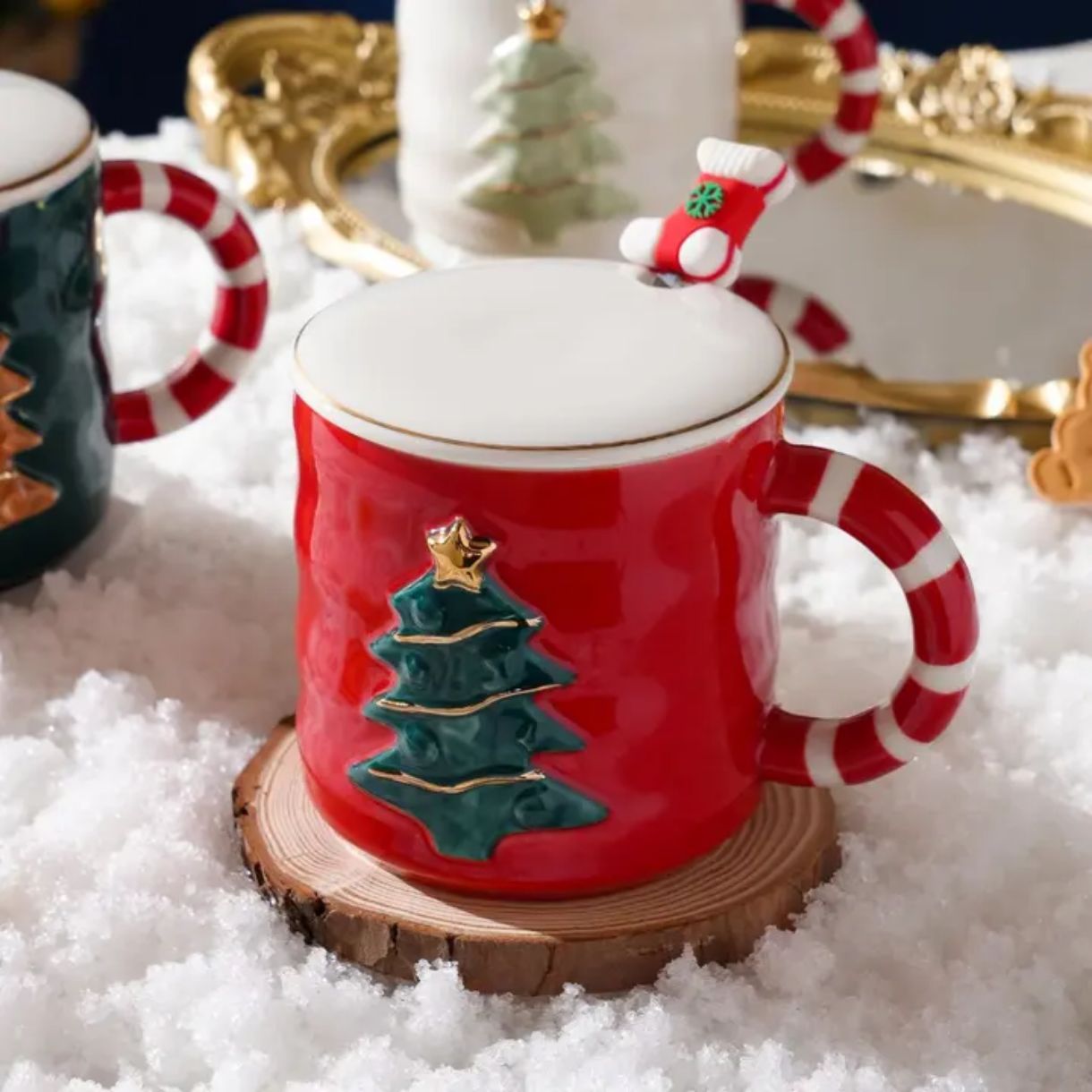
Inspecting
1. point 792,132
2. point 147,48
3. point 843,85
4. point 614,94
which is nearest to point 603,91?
point 614,94

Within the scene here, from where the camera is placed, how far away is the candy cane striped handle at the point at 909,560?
0.43 metres

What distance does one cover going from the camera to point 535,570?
41cm

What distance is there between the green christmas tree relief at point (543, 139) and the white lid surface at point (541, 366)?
0.27 meters

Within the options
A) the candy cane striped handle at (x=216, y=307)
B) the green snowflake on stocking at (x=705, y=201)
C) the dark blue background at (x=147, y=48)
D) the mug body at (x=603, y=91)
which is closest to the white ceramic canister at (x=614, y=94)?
the mug body at (x=603, y=91)

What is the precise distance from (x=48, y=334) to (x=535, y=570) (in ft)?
0.75

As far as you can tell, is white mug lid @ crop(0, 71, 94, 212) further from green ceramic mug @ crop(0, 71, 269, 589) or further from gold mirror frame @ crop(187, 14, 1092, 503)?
gold mirror frame @ crop(187, 14, 1092, 503)

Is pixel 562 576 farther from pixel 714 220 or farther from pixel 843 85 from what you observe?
pixel 843 85

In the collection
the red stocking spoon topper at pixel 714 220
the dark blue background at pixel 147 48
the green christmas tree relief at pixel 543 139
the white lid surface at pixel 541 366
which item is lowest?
the dark blue background at pixel 147 48

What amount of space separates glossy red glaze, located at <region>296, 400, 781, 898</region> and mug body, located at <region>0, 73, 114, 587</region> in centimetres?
15

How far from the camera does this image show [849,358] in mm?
758

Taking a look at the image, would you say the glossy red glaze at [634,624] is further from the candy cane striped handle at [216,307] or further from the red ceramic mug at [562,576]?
the candy cane striped handle at [216,307]

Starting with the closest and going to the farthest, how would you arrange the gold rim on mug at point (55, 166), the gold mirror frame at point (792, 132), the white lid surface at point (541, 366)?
the white lid surface at point (541, 366), the gold rim on mug at point (55, 166), the gold mirror frame at point (792, 132)

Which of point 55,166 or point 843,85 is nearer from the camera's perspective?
point 55,166

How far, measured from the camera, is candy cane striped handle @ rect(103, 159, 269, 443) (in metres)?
0.59
